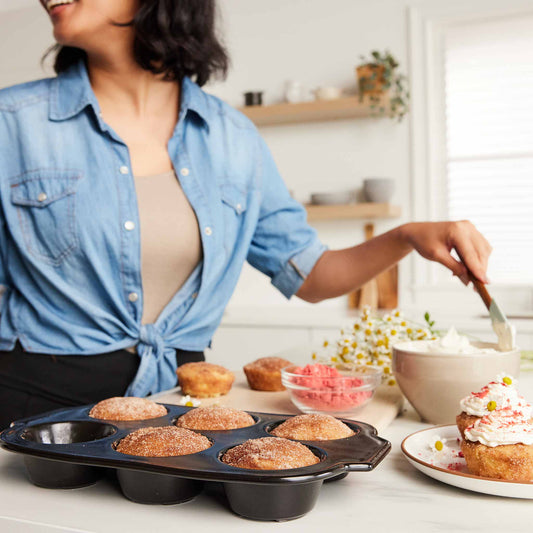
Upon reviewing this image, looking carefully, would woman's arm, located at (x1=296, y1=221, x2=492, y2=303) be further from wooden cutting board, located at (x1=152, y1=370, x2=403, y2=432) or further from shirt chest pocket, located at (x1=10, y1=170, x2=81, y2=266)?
shirt chest pocket, located at (x1=10, y1=170, x2=81, y2=266)

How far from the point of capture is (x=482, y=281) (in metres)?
1.12

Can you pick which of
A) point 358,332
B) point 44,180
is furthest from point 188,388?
point 44,180

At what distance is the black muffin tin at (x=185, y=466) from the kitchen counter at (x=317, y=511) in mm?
13

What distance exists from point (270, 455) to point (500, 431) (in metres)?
0.27

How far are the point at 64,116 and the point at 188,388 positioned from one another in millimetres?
610

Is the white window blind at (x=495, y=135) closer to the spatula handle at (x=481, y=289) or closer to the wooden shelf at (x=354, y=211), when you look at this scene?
the wooden shelf at (x=354, y=211)

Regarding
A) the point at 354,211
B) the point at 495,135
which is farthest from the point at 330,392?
the point at 495,135

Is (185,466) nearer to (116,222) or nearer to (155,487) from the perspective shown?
(155,487)

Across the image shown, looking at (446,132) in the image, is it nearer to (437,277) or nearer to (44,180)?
(437,277)

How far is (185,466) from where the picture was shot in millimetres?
671

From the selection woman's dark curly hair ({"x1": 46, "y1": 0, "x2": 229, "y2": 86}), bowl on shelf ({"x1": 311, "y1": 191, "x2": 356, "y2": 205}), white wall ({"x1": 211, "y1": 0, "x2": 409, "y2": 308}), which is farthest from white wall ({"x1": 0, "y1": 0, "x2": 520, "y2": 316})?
woman's dark curly hair ({"x1": 46, "y1": 0, "x2": 229, "y2": 86})

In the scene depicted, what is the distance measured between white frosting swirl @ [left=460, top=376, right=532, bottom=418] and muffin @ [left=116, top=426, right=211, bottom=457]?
1.07ft

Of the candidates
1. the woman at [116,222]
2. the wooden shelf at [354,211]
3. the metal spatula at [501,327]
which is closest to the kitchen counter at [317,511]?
the metal spatula at [501,327]

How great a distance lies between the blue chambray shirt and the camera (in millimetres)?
1312
